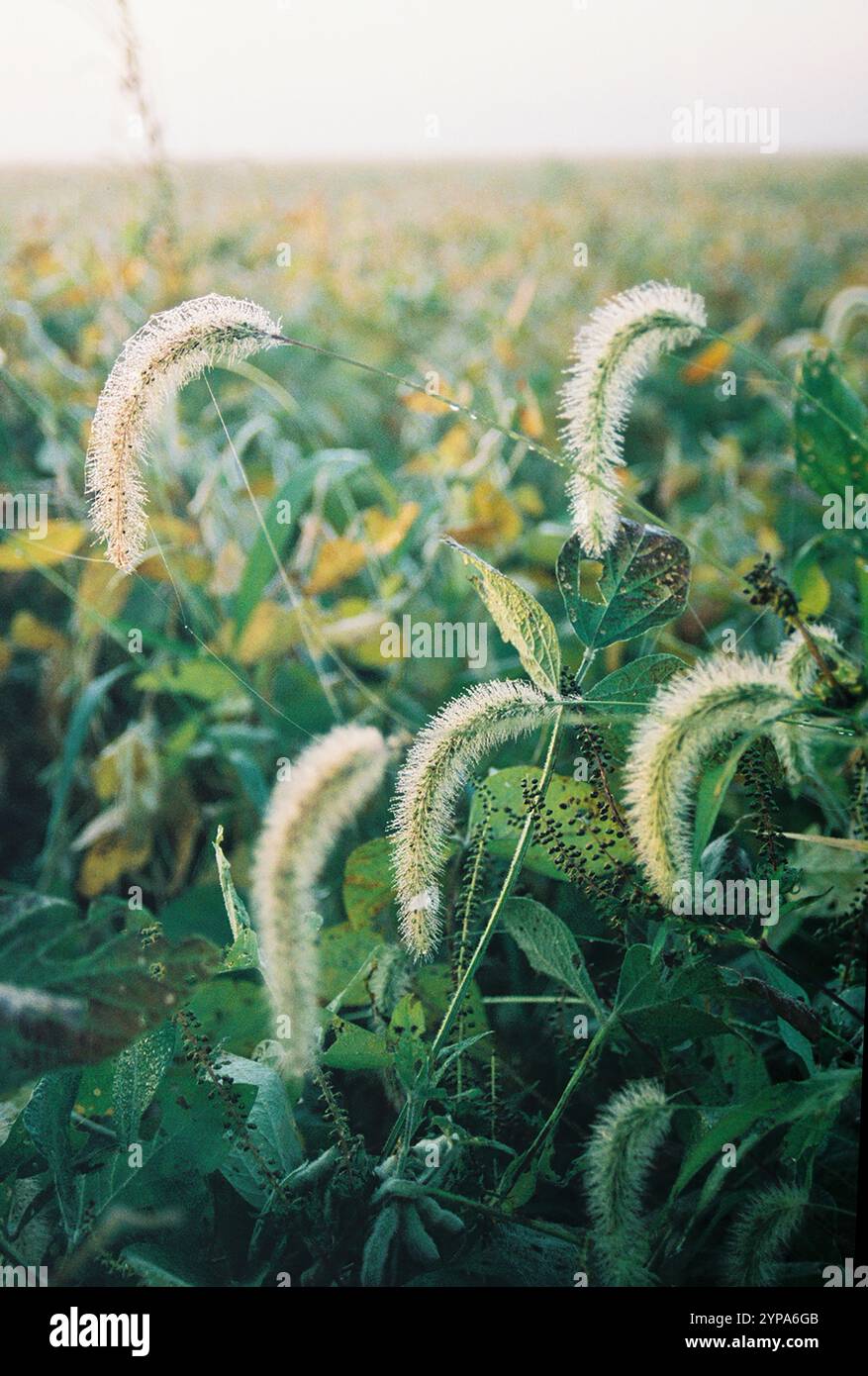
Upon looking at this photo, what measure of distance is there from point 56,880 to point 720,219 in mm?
2466

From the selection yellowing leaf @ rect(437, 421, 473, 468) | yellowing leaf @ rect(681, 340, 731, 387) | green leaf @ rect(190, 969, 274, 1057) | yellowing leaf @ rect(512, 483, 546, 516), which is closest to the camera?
green leaf @ rect(190, 969, 274, 1057)

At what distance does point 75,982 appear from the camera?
1.18m

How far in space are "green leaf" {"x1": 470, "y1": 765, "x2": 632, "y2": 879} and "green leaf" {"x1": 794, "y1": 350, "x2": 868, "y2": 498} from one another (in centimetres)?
34

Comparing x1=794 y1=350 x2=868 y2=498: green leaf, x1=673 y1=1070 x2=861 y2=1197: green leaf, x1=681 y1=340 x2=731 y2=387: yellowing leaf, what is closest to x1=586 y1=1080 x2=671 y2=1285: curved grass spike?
x1=673 y1=1070 x2=861 y2=1197: green leaf

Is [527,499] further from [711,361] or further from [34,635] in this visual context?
[34,635]

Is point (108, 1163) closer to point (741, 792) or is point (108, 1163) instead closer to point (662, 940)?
point (662, 940)

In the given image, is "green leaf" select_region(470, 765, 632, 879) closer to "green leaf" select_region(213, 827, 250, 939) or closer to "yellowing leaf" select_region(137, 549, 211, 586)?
Answer: "green leaf" select_region(213, 827, 250, 939)

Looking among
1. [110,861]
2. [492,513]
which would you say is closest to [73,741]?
[110,861]

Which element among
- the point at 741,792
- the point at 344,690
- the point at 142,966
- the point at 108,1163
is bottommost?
the point at 108,1163

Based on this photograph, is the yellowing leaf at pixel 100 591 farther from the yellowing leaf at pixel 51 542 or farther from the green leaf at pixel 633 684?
the green leaf at pixel 633 684

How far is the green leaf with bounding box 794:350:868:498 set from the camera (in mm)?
1074

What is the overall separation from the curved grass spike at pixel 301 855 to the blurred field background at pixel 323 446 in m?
0.11

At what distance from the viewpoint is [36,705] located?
6.46 feet
